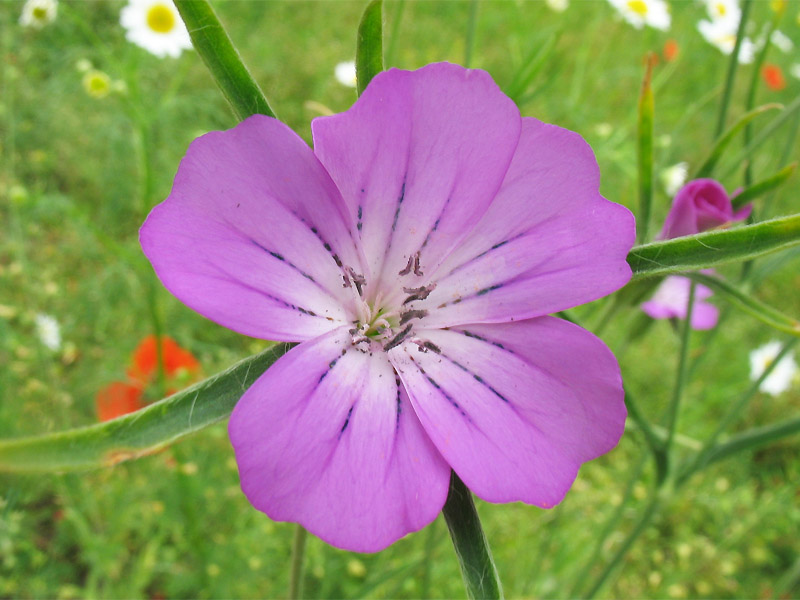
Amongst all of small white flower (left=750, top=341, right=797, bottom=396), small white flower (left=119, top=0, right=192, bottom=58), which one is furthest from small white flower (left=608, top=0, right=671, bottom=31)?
small white flower (left=119, top=0, right=192, bottom=58)

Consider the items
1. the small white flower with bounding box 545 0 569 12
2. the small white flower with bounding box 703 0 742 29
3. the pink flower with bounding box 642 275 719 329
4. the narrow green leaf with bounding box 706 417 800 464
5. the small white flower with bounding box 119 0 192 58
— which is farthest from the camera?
the small white flower with bounding box 545 0 569 12

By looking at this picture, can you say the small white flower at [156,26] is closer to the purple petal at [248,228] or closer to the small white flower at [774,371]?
the purple petal at [248,228]

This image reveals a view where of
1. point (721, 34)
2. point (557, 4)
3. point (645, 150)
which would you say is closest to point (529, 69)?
point (645, 150)

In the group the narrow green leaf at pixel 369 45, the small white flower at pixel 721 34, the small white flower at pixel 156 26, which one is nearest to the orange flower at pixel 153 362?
the small white flower at pixel 156 26

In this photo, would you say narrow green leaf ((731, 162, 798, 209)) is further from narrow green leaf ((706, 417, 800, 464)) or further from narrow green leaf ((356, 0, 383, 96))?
narrow green leaf ((356, 0, 383, 96))

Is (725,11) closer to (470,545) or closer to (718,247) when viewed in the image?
(718,247)

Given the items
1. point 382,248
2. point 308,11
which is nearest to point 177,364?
point 382,248
